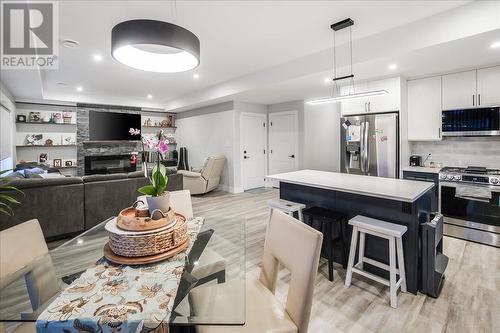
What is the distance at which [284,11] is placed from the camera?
2.67 meters

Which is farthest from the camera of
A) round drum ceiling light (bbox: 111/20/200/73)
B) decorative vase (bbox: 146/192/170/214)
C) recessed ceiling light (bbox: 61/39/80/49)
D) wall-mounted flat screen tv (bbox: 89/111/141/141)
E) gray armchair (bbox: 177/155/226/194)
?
wall-mounted flat screen tv (bbox: 89/111/141/141)

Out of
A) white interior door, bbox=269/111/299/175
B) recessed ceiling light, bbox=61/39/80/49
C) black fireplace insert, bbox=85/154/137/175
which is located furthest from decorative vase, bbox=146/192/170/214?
black fireplace insert, bbox=85/154/137/175

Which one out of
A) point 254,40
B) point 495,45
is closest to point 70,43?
point 254,40

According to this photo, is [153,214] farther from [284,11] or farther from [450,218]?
[450,218]

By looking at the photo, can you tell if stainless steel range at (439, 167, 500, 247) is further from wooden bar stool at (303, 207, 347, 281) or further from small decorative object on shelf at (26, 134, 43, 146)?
small decorative object on shelf at (26, 134, 43, 146)

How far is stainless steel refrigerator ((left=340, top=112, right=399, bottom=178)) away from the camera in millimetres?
3898

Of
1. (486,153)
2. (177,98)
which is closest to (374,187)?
A: (486,153)

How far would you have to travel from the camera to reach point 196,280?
4.33 ft

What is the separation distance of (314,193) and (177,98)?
19.1 ft

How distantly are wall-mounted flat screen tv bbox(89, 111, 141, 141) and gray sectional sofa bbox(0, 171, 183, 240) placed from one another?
351cm

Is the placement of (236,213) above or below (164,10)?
below

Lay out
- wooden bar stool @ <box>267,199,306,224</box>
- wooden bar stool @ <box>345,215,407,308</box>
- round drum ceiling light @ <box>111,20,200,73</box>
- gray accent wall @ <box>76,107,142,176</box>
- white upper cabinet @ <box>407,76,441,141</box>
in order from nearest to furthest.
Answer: round drum ceiling light @ <box>111,20,200,73</box> < wooden bar stool @ <box>345,215,407,308</box> < wooden bar stool @ <box>267,199,306,224</box> < white upper cabinet @ <box>407,76,441,141</box> < gray accent wall @ <box>76,107,142,176</box>

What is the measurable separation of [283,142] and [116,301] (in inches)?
235

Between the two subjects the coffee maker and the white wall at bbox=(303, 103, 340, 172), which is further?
the white wall at bbox=(303, 103, 340, 172)
